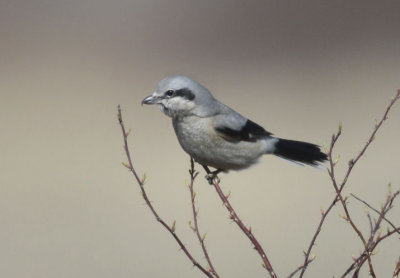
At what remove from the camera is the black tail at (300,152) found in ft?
5.90

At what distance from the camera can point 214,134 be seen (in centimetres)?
173

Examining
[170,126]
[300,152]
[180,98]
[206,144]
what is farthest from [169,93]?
[170,126]

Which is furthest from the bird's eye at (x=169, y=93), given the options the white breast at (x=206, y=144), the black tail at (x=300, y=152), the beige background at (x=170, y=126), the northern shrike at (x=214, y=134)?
the beige background at (x=170, y=126)

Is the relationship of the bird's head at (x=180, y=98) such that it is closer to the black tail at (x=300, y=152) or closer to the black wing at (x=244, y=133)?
the black wing at (x=244, y=133)

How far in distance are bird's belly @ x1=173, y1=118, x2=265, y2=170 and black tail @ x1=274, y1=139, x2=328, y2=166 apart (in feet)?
0.48

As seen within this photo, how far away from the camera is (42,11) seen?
4.58m

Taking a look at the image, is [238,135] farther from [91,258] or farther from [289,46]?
[289,46]

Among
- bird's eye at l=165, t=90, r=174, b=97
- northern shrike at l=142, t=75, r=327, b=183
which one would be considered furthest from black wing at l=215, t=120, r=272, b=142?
bird's eye at l=165, t=90, r=174, b=97

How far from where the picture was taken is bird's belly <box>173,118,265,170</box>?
1704 mm

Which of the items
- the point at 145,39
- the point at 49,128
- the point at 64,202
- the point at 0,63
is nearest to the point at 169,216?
the point at 64,202

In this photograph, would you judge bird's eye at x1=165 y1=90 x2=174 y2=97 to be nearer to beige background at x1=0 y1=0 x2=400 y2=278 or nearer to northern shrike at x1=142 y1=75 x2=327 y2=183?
northern shrike at x1=142 y1=75 x2=327 y2=183

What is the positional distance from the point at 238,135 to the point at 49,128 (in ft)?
8.45

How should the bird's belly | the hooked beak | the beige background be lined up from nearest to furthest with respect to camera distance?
the hooked beak < the bird's belly < the beige background

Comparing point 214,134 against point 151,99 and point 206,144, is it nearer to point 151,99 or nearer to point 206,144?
point 206,144
